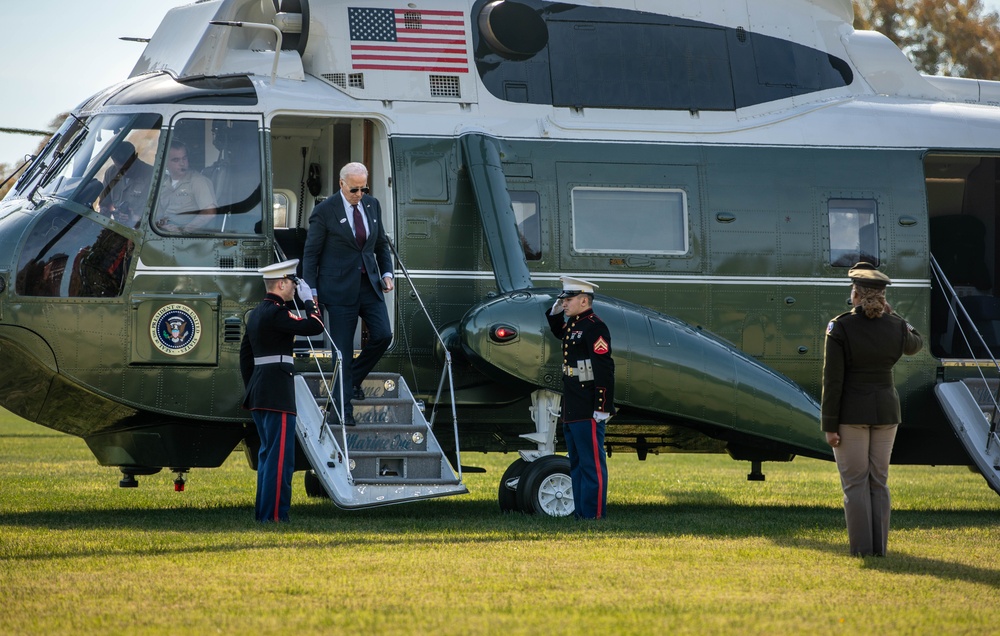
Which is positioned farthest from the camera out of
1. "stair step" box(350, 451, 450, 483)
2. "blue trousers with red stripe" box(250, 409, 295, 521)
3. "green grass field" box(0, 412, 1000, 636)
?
"stair step" box(350, 451, 450, 483)

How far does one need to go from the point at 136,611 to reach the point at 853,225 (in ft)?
26.7

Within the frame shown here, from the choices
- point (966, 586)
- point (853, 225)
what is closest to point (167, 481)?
point (853, 225)

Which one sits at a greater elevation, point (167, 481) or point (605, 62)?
point (605, 62)

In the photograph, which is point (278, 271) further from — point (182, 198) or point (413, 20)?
point (413, 20)

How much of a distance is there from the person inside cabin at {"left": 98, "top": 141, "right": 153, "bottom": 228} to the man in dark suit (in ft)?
4.67

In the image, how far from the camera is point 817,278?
40.3 ft

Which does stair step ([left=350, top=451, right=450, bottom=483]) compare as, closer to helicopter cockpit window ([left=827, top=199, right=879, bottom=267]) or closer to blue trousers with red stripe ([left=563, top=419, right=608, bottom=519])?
blue trousers with red stripe ([left=563, top=419, right=608, bottom=519])

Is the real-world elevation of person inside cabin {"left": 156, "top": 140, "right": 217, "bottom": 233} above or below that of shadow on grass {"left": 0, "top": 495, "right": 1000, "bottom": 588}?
above

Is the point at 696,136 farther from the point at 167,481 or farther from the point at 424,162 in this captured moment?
the point at 167,481

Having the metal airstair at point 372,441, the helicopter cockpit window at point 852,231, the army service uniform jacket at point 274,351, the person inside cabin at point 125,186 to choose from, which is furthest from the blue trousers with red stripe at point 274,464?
the helicopter cockpit window at point 852,231

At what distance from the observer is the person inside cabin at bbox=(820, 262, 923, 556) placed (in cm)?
831

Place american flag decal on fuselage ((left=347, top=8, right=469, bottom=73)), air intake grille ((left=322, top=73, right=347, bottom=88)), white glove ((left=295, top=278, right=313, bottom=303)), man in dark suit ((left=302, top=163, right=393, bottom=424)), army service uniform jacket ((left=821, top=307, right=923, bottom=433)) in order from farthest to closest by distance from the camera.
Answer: american flag decal on fuselage ((left=347, top=8, right=469, bottom=73)), air intake grille ((left=322, top=73, right=347, bottom=88)), man in dark suit ((left=302, top=163, right=393, bottom=424)), white glove ((left=295, top=278, right=313, bottom=303)), army service uniform jacket ((left=821, top=307, right=923, bottom=433))

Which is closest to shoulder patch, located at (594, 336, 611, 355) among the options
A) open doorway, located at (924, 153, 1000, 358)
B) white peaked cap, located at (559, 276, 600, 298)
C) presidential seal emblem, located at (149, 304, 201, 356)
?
white peaked cap, located at (559, 276, 600, 298)

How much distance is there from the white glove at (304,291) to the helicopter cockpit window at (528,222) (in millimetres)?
2313
